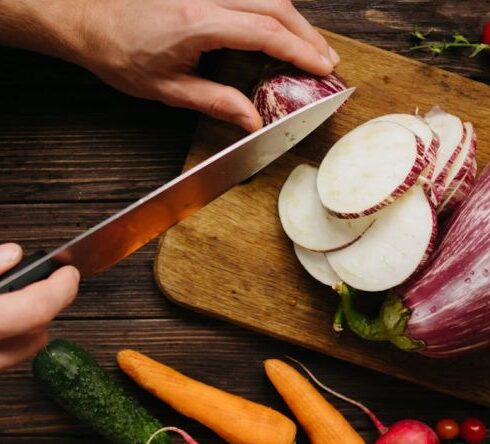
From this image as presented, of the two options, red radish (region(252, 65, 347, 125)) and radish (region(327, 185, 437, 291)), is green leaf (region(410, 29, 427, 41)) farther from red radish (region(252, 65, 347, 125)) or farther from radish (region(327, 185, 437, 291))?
radish (region(327, 185, 437, 291))

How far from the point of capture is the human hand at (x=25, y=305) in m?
1.10

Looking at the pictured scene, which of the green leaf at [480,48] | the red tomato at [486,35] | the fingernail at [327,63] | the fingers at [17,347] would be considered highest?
the red tomato at [486,35]

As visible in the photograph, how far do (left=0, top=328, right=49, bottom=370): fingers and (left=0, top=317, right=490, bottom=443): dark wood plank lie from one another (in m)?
0.44

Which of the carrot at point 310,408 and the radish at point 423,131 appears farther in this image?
the carrot at point 310,408

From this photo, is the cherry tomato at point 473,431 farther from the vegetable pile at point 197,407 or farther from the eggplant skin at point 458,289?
the eggplant skin at point 458,289

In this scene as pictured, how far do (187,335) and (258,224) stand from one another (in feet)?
1.04

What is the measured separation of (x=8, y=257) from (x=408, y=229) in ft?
2.55

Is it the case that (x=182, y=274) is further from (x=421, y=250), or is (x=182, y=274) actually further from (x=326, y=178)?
(x=421, y=250)

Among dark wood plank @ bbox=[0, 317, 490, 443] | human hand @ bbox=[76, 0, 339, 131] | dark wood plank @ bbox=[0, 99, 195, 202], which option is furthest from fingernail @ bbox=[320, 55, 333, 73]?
dark wood plank @ bbox=[0, 317, 490, 443]

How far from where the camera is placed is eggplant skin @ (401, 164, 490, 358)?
1.41 m

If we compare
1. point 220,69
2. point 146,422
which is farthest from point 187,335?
point 220,69

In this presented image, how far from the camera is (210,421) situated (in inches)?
64.0

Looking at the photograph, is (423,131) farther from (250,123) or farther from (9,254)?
(9,254)

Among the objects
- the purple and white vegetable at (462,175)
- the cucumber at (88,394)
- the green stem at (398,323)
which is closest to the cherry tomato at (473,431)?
the green stem at (398,323)
